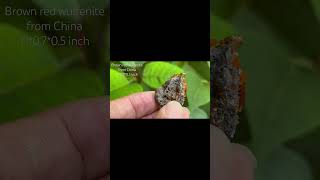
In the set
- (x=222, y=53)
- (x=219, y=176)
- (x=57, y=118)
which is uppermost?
(x=222, y=53)

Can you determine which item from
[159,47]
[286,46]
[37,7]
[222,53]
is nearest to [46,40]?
[37,7]

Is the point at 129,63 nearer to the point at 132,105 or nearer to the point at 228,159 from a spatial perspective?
the point at 132,105

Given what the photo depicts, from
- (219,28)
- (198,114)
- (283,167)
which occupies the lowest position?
(283,167)

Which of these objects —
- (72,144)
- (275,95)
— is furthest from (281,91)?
(72,144)

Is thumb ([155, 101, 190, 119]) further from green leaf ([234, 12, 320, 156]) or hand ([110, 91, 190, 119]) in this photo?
green leaf ([234, 12, 320, 156])

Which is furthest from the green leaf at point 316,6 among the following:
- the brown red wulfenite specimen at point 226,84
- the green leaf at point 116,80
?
the green leaf at point 116,80

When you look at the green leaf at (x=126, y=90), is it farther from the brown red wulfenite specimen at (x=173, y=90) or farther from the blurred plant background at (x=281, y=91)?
the blurred plant background at (x=281, y=91)

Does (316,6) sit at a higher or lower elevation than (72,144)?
higher

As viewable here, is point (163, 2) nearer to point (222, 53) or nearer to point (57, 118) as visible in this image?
point (222, 53)
